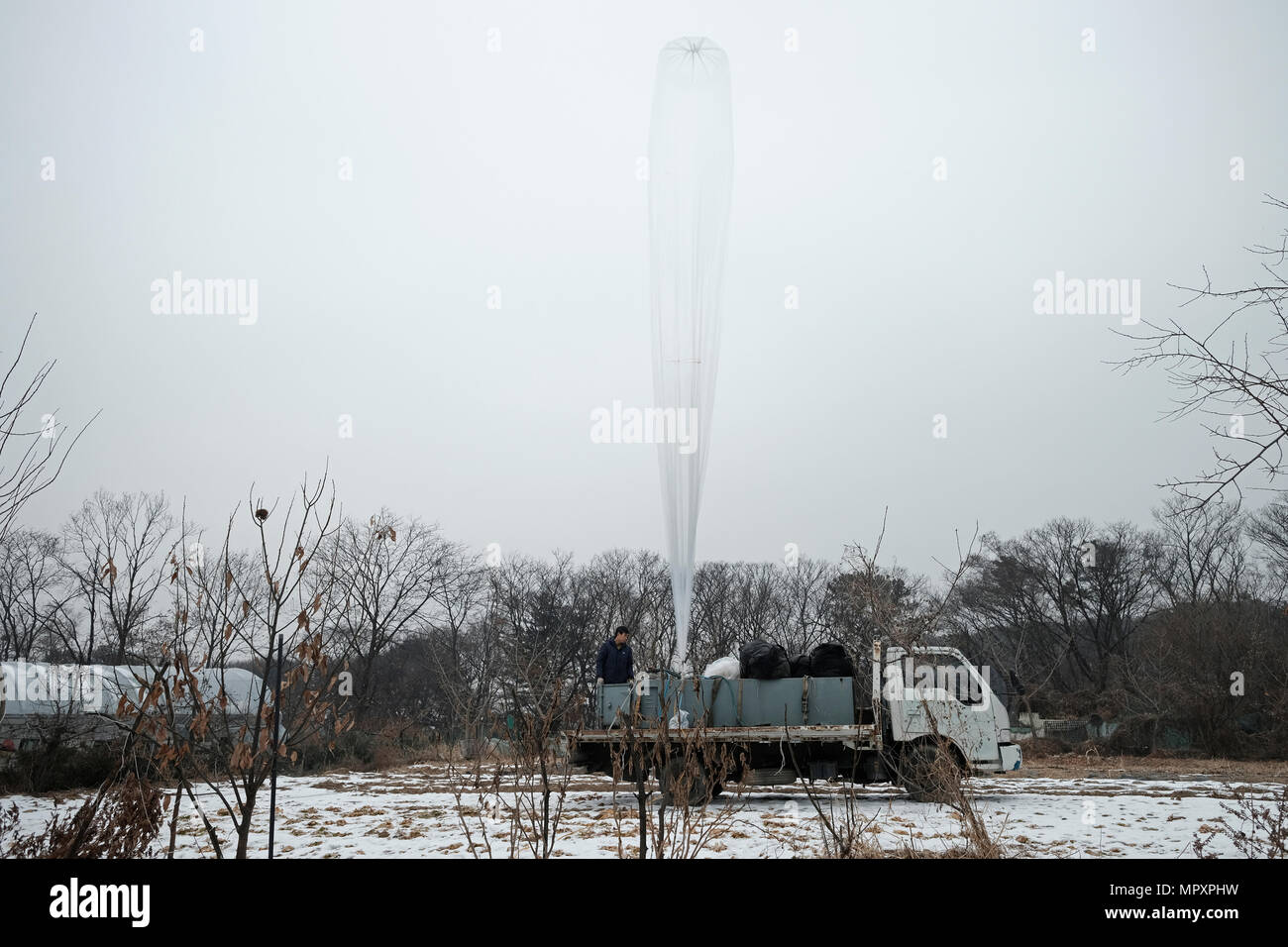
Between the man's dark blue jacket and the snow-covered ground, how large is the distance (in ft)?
5.93

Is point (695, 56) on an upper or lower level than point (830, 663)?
upper

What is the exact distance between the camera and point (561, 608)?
5019 centimetres

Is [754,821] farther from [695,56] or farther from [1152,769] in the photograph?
[1152,769]

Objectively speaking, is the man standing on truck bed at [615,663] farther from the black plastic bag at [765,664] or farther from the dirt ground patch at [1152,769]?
the dirt ground patch at [1152,769]

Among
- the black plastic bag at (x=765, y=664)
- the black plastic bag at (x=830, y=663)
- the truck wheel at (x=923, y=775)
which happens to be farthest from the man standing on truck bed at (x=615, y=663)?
the truck wheel at (x=923, y=775)

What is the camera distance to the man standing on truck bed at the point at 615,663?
43.1 feet

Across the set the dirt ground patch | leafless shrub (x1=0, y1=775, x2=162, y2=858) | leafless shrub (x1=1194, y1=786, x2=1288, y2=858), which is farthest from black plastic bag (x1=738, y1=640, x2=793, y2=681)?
leafless shrub (x1=0, y1=775, x2=162, y2=858)

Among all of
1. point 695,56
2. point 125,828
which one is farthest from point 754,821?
point 695,56

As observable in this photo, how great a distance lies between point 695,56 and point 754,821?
10.7 meters

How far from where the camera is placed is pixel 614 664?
13.3 metres

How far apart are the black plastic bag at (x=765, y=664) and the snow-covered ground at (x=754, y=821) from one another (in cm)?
173
